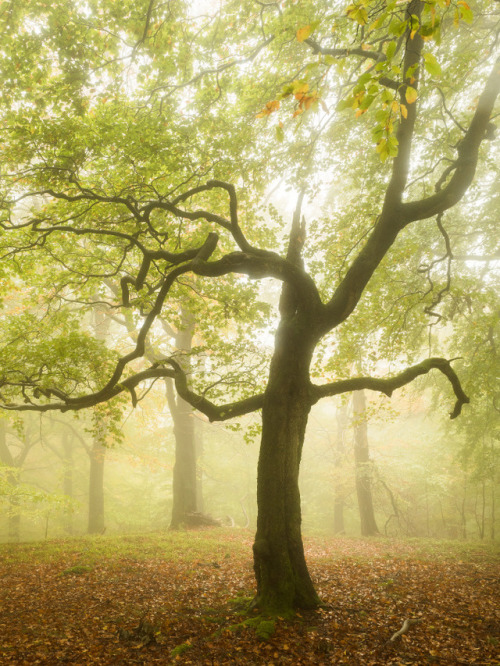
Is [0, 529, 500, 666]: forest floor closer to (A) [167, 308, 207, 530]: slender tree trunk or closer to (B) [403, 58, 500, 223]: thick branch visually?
(A) [167, 308, 207, 530]: slender tree trunk

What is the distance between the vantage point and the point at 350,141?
11031 mm

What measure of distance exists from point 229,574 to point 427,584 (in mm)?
3807

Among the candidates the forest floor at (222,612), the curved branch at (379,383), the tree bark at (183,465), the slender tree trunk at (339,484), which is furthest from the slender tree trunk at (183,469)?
the curved branch at (379,383)

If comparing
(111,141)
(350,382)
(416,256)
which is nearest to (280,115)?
(111,141)

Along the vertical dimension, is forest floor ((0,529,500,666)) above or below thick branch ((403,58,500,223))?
below

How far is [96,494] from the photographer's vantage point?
19.7 meters

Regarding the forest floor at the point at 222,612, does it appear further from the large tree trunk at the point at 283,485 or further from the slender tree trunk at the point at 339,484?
the slender tree trunk at the point at 339,484

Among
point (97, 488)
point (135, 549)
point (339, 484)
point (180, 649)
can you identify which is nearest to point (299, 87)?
point (180, 649)

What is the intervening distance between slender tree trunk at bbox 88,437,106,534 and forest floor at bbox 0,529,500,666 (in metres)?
8.89

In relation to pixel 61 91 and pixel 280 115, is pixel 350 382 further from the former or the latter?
pixel 61 91

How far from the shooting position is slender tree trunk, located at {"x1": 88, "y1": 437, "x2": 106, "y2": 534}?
19078 millimetres

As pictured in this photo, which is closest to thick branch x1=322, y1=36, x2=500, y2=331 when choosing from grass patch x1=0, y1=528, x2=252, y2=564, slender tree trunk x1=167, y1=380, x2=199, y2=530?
grass patch x1=0, y1=528, x2=252, y2=564

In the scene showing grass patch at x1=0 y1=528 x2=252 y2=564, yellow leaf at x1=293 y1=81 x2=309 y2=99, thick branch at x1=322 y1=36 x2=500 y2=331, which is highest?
thick branch at x1=322 y1=36 x2=500 y2=331

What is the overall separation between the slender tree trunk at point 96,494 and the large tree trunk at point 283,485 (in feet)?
48.1
